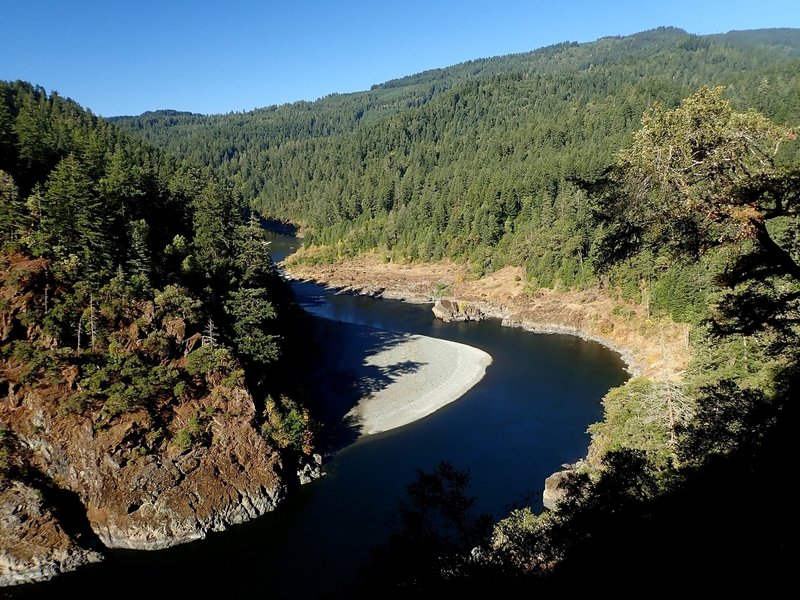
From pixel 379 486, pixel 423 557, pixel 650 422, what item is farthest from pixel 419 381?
pixel 423 557

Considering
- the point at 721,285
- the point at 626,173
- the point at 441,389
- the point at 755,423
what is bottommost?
the point at 441,389

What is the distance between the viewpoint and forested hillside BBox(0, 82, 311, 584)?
101 feet

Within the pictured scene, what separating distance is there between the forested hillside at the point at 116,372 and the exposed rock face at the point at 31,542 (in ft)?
0.31

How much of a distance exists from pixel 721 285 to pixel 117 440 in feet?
112

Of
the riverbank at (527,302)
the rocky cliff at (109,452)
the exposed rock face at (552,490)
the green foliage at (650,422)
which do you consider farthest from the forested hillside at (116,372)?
the riverbank at (527,302)

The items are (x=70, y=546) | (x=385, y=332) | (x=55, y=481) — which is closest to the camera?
(x=70, y=546)

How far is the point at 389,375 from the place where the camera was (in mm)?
54844

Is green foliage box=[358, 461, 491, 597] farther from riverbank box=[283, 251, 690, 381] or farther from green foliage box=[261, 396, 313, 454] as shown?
riverbank box=[283, 251, 690, 381]

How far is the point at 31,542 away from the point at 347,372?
32163 millimetres

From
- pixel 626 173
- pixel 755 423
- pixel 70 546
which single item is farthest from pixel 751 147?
pixel 70 546

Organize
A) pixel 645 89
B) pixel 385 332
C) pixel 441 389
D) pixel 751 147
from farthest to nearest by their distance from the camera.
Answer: pixel 645 89
pixel 385 332
pixel 441 389
pixel 751 147

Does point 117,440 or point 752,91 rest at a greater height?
point 752,91

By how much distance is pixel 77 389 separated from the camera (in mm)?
32406

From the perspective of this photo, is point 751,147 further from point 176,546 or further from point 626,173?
point 176,546
